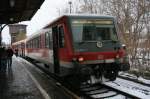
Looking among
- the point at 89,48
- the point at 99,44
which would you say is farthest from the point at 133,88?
the point at 89,48

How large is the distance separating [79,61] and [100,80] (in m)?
1.24

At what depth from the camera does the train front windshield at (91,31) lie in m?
12.4

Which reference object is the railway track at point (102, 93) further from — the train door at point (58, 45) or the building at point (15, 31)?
the building at point (15, 31)

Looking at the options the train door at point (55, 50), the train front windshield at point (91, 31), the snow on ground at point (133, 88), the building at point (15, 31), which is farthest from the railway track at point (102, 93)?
the building at point (15, 31)

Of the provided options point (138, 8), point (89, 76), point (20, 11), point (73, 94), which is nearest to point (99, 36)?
point (89, 76)

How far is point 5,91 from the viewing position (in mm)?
13578

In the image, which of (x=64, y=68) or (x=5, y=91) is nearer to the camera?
(x=64, y=68)

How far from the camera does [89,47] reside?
40.7 feet

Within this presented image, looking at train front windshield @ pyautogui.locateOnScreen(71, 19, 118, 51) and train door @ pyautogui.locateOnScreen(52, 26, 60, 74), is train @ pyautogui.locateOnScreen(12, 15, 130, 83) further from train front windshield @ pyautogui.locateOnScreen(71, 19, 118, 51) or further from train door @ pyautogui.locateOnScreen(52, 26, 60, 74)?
train door @ pyautogui.locateOnScreen(52, 26, 60, 74)

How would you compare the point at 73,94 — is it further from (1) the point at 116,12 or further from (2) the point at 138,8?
(1) the point at 116,12

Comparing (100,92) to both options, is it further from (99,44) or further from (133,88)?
(99,44)

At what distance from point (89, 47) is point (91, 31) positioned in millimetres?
719

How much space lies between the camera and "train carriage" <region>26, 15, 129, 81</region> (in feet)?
39.5

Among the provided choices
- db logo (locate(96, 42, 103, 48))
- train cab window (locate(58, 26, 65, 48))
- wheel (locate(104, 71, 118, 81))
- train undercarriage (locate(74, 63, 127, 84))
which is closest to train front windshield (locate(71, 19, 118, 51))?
db logo (locate(96, 42, 103, 48))
